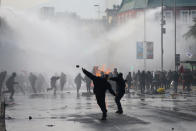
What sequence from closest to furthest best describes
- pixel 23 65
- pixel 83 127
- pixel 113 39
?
1. pixel 83 127
2. pixel 23 65
3. pixel 113 39

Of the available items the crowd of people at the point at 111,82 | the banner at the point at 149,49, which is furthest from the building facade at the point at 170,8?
the crowd of people at the point at 111,82

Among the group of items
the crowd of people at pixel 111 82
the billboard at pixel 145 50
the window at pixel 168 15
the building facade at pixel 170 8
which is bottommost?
the crowd of people at pixel 111 82

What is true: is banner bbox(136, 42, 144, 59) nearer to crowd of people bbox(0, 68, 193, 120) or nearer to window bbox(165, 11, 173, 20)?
crowd of people bbox(0, 68, 193, 120)

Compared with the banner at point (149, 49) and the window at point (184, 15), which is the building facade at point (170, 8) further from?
the banner at point (149, 49)

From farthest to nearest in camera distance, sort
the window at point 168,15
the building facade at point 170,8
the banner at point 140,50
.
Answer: the building facade at point 170,8 → the window at point 168,15 → the banner at point 140,50

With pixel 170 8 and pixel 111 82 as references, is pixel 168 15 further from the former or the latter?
pixel 111 82

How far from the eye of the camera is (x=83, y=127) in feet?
44.7

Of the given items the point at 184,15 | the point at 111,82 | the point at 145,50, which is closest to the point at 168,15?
the point at 184,15

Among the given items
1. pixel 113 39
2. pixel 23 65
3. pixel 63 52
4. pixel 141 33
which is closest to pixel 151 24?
pixel 141 33

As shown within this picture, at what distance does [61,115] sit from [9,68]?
52.2 meters

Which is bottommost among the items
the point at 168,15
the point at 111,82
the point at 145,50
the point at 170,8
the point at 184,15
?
the point at 111,82

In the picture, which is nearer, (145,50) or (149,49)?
(149,49)

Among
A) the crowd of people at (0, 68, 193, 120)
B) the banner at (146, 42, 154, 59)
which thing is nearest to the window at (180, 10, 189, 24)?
the banner at (146, 42, 154, 59)

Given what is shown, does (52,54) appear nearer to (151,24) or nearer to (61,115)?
(151,24)
